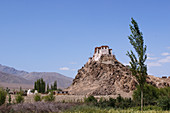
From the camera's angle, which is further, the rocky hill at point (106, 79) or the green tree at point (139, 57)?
the rocky hill at point (106, 79)

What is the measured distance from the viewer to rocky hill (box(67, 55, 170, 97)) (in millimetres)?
53625

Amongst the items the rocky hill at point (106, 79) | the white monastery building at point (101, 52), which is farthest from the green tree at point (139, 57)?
the white monastery building at point (101, 52)

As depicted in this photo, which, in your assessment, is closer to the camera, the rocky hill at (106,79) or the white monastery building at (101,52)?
the rocky hill at (106,79)

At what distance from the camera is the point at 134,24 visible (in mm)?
15664

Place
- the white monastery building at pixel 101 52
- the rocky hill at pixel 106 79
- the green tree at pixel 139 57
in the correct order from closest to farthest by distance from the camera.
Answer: the green tree at pixel 139 57 → the rocky hill at pixel 106 79 → the white monastery building at pixel 101 52

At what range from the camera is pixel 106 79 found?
5772 cm

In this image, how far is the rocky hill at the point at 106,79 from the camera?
53.6 meters

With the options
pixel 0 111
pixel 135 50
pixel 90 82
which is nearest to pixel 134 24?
pixel 135 50

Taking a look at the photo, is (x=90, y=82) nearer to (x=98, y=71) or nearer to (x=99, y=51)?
(x=98, y=71)

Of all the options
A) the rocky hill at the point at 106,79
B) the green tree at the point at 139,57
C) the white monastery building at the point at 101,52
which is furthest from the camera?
the white monastery building at the point at 101,52

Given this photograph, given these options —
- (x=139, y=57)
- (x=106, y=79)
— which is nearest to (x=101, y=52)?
(x=106, y=79)

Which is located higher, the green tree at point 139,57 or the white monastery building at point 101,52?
the white monastery building at point 101,52

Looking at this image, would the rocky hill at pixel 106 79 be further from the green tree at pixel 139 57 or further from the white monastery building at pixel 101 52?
the green tree at pixel 139 57

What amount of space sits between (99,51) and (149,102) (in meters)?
46.5
